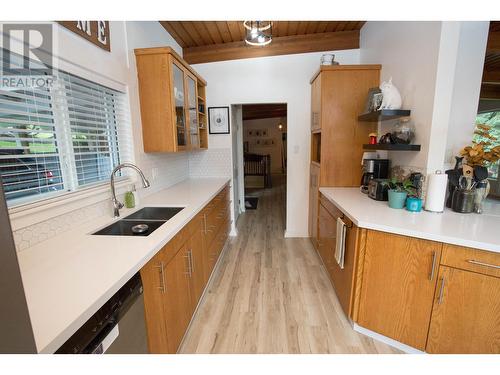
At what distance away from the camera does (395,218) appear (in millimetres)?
1554

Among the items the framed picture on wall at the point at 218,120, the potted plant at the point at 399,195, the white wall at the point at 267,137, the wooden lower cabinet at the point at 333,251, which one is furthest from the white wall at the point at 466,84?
the white wall at the point at 267,137

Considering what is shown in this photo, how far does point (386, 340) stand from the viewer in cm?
160

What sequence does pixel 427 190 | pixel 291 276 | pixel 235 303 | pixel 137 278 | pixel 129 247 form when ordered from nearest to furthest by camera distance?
1. pixel 137 278
2. pixel 129 247
3. pixel 427 190
4. pixel 235 303
5. pixel 291 276

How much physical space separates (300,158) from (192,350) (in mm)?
2601

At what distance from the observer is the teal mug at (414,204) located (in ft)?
5.49

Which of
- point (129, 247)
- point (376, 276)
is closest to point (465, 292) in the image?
point (376, 276)

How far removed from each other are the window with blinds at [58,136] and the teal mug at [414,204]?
7.73 ft

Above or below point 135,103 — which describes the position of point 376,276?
below

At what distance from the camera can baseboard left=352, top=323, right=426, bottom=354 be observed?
4.89ft

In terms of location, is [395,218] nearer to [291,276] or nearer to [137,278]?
[291,276]

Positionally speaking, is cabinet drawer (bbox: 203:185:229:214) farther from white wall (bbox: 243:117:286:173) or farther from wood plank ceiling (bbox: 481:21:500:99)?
white wall (bbox: 243:117:286:173)

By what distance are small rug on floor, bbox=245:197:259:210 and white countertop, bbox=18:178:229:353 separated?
3.63 meters

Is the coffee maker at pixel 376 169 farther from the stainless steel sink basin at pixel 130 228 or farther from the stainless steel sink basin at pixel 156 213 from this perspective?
the stainless steel sink basin at pixel 130 228

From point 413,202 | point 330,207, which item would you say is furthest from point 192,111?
point 413,202
